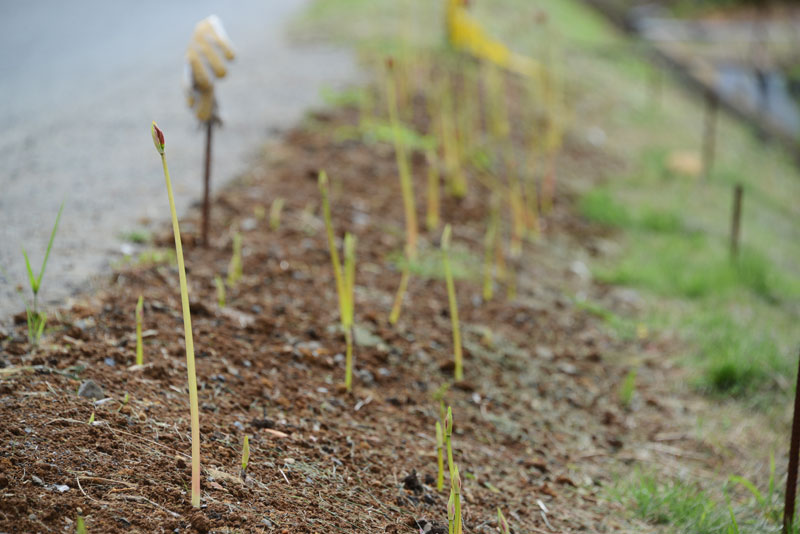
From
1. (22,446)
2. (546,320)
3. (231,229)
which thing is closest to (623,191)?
(546,320)

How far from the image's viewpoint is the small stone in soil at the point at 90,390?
157cm

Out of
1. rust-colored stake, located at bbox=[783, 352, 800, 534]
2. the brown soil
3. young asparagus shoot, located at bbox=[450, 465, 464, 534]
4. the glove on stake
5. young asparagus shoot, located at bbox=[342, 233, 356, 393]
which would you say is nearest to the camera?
young asparagus shoot, located at bbox=[450, 465, 464, 534]

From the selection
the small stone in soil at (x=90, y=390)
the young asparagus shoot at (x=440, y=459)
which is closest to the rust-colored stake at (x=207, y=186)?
the small stone in soil at (x=90, y=390)

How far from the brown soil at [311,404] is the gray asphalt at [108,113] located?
0.76 ft

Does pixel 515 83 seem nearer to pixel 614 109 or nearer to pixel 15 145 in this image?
pixel 614 109

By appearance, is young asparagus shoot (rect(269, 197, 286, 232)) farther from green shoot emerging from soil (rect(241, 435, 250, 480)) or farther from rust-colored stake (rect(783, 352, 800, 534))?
rust-colored stake (rect(783, 352, 800, 534))

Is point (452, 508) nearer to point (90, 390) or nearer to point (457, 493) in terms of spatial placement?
point (457, 493)

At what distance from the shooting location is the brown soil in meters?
1.39

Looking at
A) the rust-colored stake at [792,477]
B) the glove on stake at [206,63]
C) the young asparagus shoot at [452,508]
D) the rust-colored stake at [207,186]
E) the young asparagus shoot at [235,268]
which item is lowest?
the rust-colored stake at [792,477]

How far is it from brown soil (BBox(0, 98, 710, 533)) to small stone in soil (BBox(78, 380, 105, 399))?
0.02 metres

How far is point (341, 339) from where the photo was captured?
217 cm

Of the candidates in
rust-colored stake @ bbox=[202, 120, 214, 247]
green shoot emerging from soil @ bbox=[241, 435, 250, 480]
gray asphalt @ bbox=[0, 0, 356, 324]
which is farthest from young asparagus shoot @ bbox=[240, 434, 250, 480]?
rust-colored stake @ bbox=[202, 120, 214, 247]

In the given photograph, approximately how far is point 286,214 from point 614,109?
426cm

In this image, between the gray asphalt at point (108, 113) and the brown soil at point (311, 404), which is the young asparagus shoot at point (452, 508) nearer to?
the brown soil at point (311, 404)
